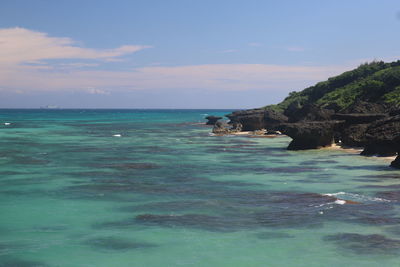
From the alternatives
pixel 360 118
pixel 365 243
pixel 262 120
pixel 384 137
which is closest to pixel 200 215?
pixel 365 243

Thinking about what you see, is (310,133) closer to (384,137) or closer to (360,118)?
(360,118)

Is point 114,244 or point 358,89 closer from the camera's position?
point 114,244

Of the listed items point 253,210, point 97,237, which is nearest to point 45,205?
point 97,237

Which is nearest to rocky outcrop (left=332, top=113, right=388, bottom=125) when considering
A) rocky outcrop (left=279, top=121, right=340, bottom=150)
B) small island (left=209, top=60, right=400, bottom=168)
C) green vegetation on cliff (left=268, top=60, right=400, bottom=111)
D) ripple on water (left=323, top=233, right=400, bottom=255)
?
small island (left=209, top=60, right=400, bottom=168)

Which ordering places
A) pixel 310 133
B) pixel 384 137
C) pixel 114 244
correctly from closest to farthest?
pixel 114 244
pixel 384 137
pixel 310 133

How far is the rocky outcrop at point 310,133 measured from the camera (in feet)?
116

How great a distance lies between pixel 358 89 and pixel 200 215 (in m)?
59.1

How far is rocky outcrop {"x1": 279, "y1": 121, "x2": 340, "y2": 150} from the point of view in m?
35.4

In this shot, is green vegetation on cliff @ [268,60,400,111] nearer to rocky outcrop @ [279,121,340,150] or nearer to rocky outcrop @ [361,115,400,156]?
rocky outcrop @ [279,121,340,150]

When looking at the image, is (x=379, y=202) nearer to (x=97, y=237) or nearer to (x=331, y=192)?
(x=331, y=192)

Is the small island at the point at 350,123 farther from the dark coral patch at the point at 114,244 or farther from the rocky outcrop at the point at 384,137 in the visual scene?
the dark coral patch at the point at 114,244

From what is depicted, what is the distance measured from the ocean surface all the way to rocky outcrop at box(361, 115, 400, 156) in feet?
4.26

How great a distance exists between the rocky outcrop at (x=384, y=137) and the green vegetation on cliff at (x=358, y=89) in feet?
71.9

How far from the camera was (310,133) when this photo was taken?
35.6m
